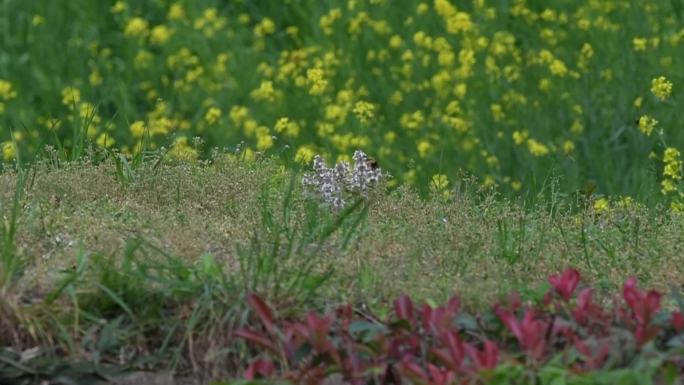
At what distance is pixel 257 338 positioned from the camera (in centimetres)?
344

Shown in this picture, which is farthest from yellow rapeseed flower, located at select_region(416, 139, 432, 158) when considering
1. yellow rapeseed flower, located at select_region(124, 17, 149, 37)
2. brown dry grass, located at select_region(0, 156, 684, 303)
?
yellow rapeseed flower, located at select_region(124, 17, 149, 37)

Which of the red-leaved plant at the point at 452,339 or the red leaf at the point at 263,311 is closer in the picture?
the red-leaved plant at the point at 452,339

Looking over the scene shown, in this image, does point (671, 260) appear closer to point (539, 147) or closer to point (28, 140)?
point (539, 147)

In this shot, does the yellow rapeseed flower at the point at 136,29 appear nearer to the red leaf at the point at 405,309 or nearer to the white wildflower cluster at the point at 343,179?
the white wildflower cluster at the point at 343,179

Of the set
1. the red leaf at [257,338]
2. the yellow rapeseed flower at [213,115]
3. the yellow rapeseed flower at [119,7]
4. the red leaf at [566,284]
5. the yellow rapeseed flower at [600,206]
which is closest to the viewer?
the red leaf at [257,338]

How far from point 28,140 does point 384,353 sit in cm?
457

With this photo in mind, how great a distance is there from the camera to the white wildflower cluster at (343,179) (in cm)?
488

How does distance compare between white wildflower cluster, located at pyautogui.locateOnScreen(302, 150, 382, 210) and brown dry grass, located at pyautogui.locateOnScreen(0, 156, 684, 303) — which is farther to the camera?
white wildflower cluster, located at pyautogui.locateOnScreen(302, 150, 382, 210)

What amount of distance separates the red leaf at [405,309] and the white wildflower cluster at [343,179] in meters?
1.33

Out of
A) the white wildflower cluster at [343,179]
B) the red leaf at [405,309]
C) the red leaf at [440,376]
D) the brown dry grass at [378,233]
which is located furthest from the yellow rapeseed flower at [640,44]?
the red leaf at [440,376]

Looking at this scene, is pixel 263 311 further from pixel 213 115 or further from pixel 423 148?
pixel 213 115

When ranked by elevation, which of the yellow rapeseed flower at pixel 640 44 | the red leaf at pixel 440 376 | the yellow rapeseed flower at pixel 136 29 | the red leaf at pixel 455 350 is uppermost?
the yellow rapeseed flower at pixel 136 29

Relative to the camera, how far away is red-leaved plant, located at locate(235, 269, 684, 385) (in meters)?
3.29

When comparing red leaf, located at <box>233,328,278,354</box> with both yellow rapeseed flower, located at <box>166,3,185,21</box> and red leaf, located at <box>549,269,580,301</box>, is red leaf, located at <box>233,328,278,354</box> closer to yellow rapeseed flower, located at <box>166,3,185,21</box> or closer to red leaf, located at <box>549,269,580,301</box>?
red leaf, located at <box>549,269,580,301</box>
